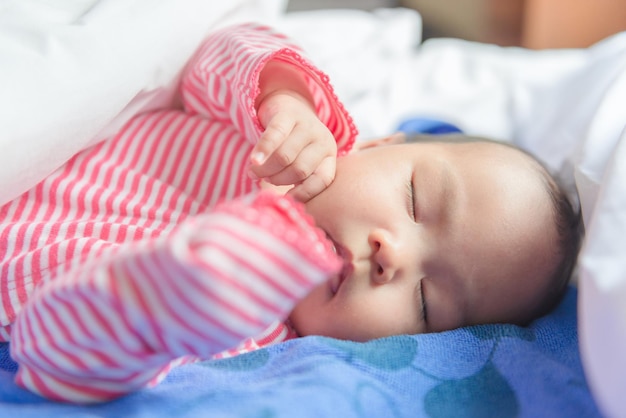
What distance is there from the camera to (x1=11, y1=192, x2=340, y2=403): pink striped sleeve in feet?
1.54

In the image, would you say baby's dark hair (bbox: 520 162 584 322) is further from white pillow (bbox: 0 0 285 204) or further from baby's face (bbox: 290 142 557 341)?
white pillow (bbox: 0 0 285 204)

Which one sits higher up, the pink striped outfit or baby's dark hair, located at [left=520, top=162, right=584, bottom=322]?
the pink striped outfit

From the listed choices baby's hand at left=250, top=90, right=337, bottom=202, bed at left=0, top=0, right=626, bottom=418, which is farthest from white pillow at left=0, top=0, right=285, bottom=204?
baby's hand at left=250, top=90, right=337, bottom=202

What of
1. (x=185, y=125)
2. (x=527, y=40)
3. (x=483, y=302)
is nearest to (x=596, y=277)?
(x=483, y=302)

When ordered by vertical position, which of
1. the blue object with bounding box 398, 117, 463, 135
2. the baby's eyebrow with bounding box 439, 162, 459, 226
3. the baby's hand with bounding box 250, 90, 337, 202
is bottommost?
the blue object with bounding box 398, 117, 463, 135

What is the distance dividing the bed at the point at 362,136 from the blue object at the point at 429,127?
1.7 inches

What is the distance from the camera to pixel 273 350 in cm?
75

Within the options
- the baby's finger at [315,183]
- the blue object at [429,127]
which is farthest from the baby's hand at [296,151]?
the blue object at [429,127]

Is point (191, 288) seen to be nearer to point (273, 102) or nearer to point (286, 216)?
point (286, 216)

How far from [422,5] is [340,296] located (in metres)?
1.54

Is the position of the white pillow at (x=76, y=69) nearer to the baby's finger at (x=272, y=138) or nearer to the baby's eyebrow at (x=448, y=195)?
the baby's finger at (x=272, y=138)

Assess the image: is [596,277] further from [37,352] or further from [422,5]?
[422,5]

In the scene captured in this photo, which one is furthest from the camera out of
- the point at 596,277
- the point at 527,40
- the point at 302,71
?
the point at 527,40

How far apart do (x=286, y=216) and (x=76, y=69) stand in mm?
443
